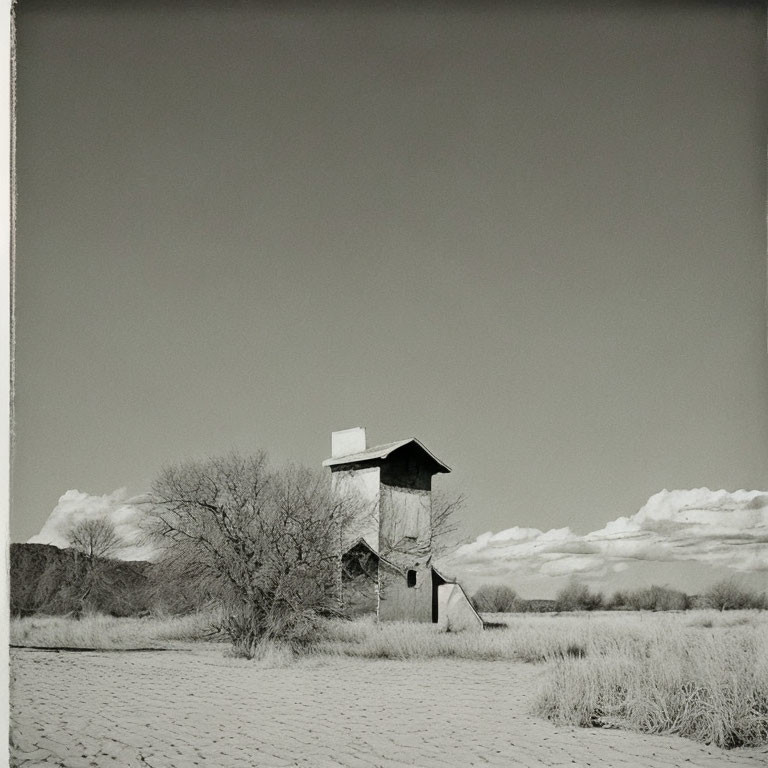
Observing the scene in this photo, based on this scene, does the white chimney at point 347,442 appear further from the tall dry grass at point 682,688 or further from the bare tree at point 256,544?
the tall dry grass at point 682,688

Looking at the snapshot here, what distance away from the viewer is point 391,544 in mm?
8672

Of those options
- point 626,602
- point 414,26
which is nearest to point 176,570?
point 626,602

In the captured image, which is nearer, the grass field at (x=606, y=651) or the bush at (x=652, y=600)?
the grass field at (x=606, y=651)

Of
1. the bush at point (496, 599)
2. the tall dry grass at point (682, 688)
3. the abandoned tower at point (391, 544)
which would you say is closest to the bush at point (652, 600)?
the tall dry grass at point (682, 688)

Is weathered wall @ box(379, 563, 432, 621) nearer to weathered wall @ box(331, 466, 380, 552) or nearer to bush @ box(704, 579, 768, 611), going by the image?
weathered wall @ box(331, 466, 380, 552)

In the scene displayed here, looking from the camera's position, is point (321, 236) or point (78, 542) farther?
point (78, 542)

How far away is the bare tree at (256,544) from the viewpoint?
776 cm

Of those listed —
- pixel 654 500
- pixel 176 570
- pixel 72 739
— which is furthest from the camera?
pixel 176 570

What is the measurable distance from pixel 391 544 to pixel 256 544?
1441 mm

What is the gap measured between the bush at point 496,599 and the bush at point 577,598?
41 centimetres

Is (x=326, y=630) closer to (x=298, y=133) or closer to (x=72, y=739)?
(x=72, y=739)

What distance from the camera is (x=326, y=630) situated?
801cm

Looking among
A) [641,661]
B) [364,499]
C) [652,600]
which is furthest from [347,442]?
[641,661]

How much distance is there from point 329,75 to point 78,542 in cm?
428
